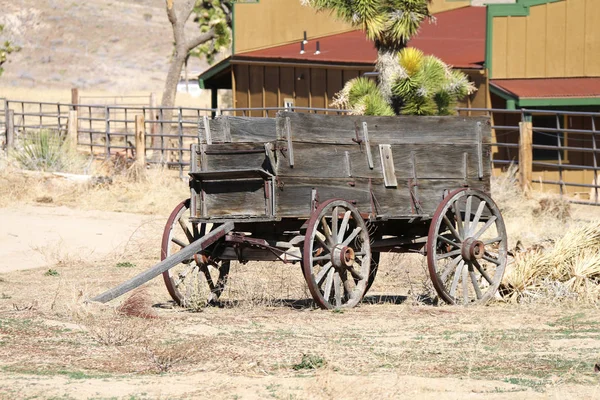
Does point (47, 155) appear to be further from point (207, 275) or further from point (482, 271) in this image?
point (482, 271)

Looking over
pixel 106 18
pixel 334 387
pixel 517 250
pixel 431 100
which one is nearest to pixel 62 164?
pixel 431 100

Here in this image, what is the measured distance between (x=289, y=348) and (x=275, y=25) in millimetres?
20082

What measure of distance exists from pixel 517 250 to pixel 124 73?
212 ft

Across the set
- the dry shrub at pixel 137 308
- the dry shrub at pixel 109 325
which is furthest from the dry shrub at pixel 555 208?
the dry shrub at pixel 109 325

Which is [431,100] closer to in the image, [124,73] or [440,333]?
[440,333]

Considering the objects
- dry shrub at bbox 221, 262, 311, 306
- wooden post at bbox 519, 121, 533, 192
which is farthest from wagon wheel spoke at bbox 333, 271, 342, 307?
wooden post at bbox 519, 121, 533, 192

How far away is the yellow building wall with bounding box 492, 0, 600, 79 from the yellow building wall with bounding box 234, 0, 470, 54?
6699mm

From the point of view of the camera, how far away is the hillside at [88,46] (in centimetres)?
7088

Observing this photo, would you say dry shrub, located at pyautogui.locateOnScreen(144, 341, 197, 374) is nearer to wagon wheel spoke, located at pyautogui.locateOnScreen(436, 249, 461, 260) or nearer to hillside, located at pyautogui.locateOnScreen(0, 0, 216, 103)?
wagon wheel spoke, located at pyautogui.locateOnScreen(436, 249, 461, 260)

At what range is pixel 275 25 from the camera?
88.8ft

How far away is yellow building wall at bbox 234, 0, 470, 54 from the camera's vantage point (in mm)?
26953

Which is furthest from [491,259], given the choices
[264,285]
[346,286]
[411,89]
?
[411,89]

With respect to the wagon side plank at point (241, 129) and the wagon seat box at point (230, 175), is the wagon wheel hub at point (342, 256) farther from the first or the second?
the wagon side plank at point (241, 129)

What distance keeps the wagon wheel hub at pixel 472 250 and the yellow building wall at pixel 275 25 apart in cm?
1729
